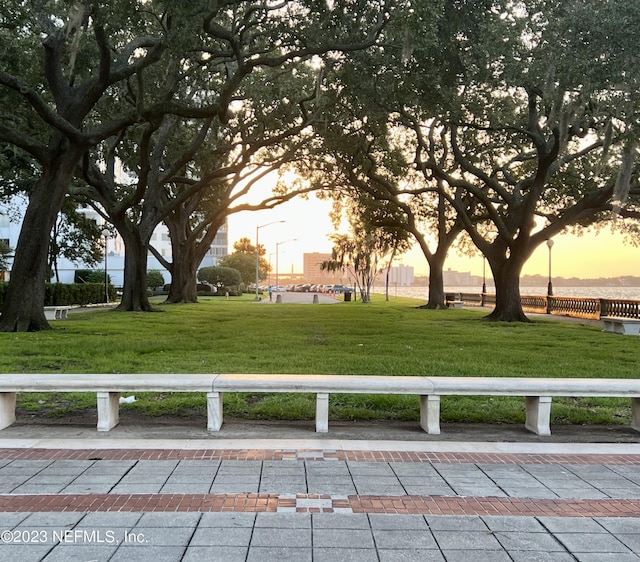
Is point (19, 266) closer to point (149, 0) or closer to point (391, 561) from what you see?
point (149, 0)

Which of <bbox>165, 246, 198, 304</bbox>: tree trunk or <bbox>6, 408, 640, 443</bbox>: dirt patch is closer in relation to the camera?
<bbox>6, 408, 640, 443</bbox>: dirt patch

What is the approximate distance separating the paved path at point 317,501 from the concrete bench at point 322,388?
0.48 metres

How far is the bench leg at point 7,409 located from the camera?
243 inches

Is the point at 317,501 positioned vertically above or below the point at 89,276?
below

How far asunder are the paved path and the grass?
4.58 feet

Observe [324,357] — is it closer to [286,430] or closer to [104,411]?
[286,430]

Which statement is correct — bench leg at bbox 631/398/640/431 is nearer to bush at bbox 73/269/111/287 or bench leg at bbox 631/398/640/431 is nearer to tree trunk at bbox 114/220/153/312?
tree trunk at bbox 114/220/153/312

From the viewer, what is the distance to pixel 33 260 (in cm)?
1505

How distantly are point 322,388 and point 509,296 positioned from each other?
18.1m

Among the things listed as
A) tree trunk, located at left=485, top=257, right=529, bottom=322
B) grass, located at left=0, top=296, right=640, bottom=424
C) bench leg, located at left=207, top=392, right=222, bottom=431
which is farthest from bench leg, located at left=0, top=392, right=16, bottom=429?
tree trunk, located at left=485, top=257, right=529, bottom=322

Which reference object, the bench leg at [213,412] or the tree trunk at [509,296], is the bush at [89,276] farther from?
the bench leg at [213,412]

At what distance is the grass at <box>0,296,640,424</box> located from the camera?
708 cm

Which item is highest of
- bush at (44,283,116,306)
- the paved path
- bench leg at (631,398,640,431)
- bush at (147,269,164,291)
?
bush at (147,269,164,291)

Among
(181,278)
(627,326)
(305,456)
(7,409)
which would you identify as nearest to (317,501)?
(305,456)
